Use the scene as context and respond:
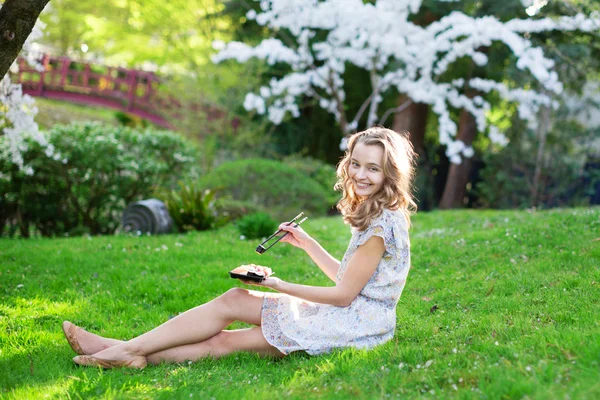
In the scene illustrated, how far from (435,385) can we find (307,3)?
27.8 ft

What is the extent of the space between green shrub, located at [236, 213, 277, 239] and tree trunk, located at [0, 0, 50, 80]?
3.89 meters

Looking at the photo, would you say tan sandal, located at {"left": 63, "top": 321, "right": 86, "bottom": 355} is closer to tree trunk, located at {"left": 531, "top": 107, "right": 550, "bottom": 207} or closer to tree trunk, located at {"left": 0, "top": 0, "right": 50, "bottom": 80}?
tree trunk, located at {"left": 0, "top": 0, "right": 50, "bottom": 80}

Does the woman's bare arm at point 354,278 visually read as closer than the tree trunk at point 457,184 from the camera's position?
Yes

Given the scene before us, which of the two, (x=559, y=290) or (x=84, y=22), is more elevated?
(x=84, y=22)

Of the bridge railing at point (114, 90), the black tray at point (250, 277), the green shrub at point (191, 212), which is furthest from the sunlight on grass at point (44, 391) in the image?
the bridge railing at point (114, 90)

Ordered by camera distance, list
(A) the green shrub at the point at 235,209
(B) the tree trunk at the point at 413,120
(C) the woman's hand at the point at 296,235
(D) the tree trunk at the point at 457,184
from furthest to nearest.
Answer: (D) the tree trunk at the point at 457,184 → (B) the tree trunk at the point at 413,120 → (A) the green shrub at the point at 235,209 → (C) the woman's hand at the point at 296,235

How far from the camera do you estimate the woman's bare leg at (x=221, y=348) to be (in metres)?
3.50

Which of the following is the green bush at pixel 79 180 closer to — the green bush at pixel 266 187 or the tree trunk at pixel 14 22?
the green bush at pixel 266 187

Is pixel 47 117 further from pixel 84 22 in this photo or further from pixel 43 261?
pixel 43 261

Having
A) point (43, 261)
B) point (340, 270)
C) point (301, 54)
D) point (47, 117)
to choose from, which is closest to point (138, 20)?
point (47, 117)

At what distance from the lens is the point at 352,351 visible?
10.8ft

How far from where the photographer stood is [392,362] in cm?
316

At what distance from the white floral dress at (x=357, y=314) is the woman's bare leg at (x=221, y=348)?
0.39ft

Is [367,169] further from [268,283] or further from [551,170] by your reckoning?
[551,170]
